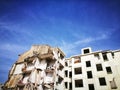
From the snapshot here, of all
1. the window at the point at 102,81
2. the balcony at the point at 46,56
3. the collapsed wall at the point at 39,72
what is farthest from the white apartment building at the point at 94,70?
the balcony at the point at 46,56

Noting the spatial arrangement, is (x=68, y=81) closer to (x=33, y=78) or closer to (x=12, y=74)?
(x=33, y=78)

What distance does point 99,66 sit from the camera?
1150 inches

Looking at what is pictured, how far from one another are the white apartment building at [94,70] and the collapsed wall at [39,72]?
3037mm

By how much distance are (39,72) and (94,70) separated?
14433mm

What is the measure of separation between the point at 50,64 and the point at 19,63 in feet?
39.0

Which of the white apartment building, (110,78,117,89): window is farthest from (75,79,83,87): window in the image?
(110,78,117,89): window

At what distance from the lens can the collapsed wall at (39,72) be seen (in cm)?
2592

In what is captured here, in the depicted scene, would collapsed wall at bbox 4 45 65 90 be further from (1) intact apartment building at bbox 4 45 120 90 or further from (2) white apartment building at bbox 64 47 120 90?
(2) white apartment building at bbox 64 47 120 90

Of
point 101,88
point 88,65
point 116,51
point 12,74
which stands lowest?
point 101,88

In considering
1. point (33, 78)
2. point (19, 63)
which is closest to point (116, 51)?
point (33, 78)

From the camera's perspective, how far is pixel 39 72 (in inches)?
1089

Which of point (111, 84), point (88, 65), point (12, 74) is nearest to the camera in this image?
point (111, 84)

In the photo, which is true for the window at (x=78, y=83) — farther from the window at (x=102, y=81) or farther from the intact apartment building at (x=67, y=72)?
the window at (x=102, y=81)

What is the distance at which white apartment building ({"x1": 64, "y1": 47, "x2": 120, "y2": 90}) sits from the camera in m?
25.2
